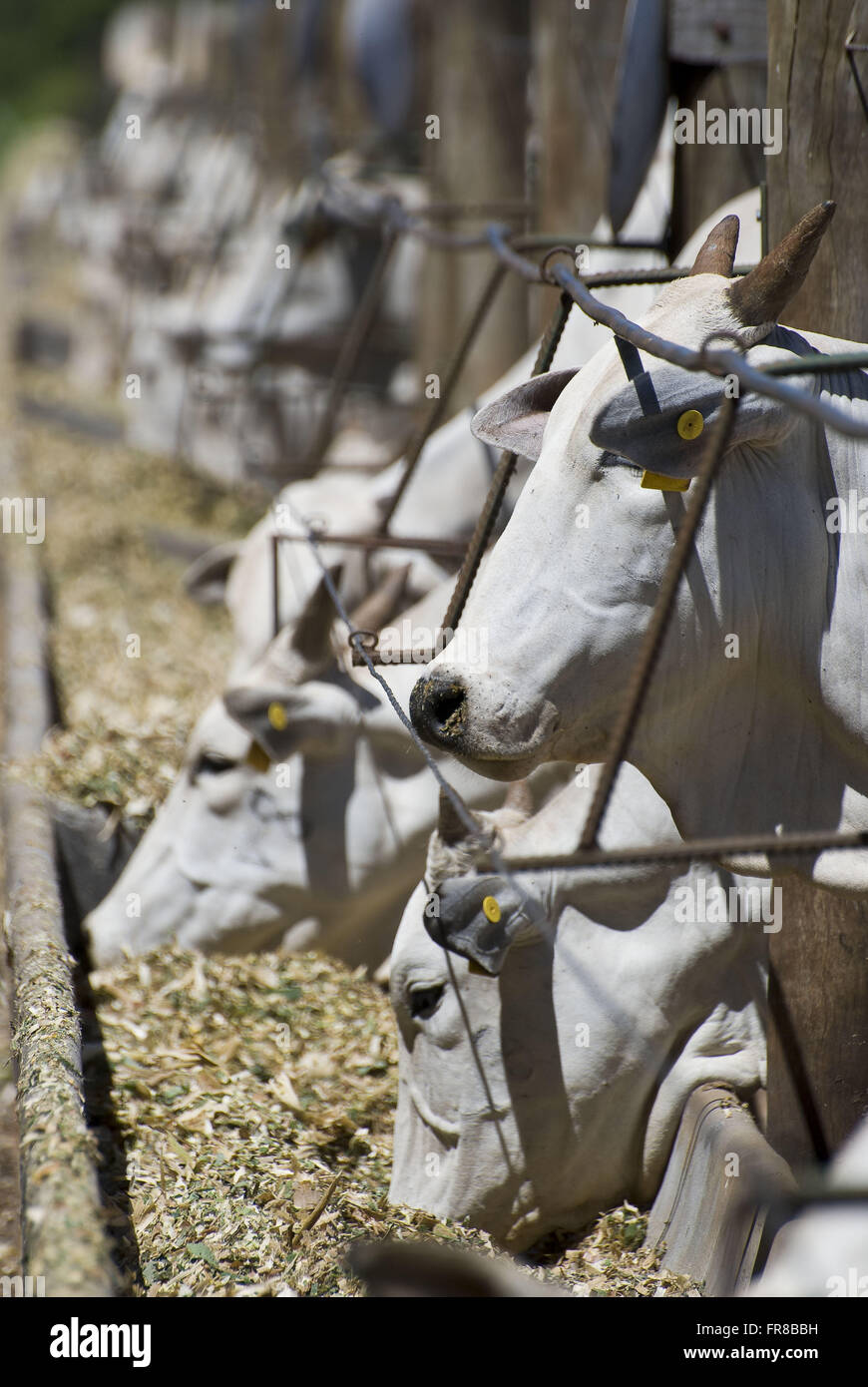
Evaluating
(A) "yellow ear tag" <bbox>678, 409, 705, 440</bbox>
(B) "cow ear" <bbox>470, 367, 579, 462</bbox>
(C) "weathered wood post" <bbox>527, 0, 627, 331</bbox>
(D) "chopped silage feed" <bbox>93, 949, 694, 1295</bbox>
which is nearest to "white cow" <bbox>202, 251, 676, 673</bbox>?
(C) "weathered wood post" <bbox>527, 0, 627, 331</bbox>

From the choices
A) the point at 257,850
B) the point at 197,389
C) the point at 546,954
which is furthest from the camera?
the point at 197,389

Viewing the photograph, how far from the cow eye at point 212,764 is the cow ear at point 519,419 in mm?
1994

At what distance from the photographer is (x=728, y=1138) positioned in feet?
9.86

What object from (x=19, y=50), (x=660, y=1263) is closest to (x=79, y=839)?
(x=660, y=1263)

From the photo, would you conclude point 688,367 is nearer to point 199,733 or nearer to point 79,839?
point 199,733

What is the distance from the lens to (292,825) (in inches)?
167

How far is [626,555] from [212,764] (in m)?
2.32

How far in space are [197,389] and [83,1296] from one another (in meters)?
8.21

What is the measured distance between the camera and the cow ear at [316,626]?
13.4 feet

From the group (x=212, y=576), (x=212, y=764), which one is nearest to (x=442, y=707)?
(x=212, y=764)

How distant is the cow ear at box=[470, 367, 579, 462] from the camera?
2523 millimetres

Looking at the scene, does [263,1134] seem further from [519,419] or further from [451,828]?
[519,419]

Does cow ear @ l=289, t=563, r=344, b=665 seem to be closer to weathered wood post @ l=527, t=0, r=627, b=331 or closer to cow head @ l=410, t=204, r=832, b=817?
cow head @ l=410, t=204, r=832, b=817

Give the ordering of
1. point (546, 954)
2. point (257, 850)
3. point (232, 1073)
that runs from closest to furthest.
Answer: point (546, 954) → point (232, 1073) → point (257, 850)
